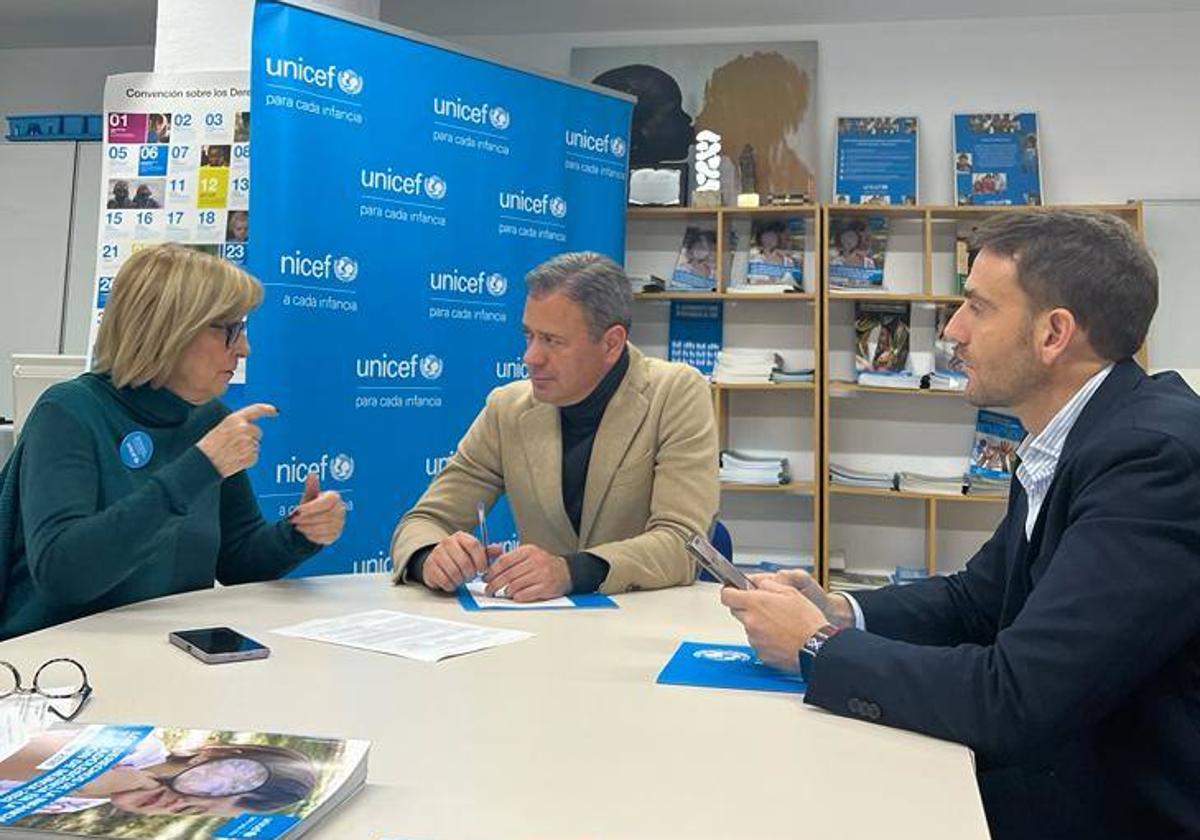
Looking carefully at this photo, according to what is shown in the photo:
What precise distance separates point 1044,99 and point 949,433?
64.8 inches

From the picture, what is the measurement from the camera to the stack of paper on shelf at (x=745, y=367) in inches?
187

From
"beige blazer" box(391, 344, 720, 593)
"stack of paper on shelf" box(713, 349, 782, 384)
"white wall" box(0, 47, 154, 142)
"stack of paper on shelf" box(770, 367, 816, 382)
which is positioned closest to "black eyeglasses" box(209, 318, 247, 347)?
"beige blazer" box(391, 344, 720, 593)

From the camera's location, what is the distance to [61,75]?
5621 millimetres

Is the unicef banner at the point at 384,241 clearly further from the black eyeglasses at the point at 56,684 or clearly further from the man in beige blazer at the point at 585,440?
the black eyeglasses at the point at 56,684

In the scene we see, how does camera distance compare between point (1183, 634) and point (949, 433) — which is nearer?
point (1183, 634)

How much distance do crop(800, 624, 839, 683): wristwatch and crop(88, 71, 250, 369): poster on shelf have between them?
2.79m

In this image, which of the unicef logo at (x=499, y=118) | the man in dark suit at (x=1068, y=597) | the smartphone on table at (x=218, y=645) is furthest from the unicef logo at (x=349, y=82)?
the man in dark suit at (x=1068, y=597)

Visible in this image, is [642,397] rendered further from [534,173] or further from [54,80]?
[54,80]

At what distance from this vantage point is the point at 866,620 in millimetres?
1616

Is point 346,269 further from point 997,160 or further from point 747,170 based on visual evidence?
point 997,160

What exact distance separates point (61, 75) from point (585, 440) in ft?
15.6

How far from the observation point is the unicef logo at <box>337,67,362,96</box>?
3.14 m

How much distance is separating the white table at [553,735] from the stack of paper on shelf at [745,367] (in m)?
3.17

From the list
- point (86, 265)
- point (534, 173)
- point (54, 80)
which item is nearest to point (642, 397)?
point (534, 173)
